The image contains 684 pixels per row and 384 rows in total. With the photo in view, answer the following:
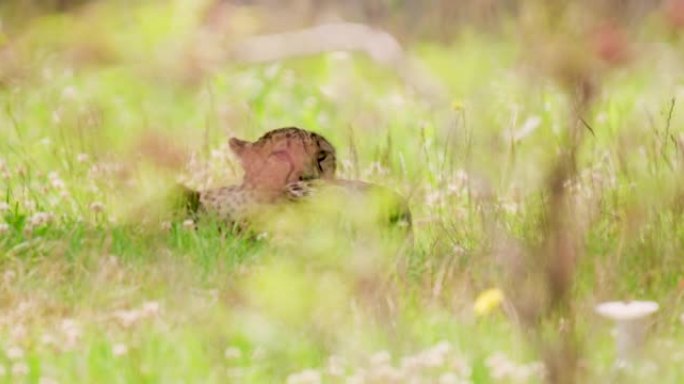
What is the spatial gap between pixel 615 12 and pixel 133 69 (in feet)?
6.03

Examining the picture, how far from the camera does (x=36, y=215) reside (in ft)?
19.3

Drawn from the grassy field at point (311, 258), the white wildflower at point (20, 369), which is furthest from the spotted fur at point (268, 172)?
Result: the white wildflower at point (20, 369)

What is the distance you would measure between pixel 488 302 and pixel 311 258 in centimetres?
103

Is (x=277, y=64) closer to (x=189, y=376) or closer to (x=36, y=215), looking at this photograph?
(x=36, y=215)

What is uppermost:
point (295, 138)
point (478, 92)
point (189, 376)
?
point (478, 92)

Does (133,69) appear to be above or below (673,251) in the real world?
above

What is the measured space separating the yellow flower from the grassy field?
0.09ft

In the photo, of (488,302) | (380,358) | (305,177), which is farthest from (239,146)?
(380,358)

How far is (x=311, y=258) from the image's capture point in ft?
16.8

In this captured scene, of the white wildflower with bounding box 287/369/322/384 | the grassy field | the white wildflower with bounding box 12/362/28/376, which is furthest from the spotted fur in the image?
the white wildflower with bounding box 287/369/322/384

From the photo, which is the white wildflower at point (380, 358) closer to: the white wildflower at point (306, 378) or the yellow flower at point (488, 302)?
the white wildflower at point (306, 378)

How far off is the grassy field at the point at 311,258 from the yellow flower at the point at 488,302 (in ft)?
0.09

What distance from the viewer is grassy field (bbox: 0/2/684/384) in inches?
118

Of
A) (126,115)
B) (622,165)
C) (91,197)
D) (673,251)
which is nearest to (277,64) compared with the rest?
(126,115)
